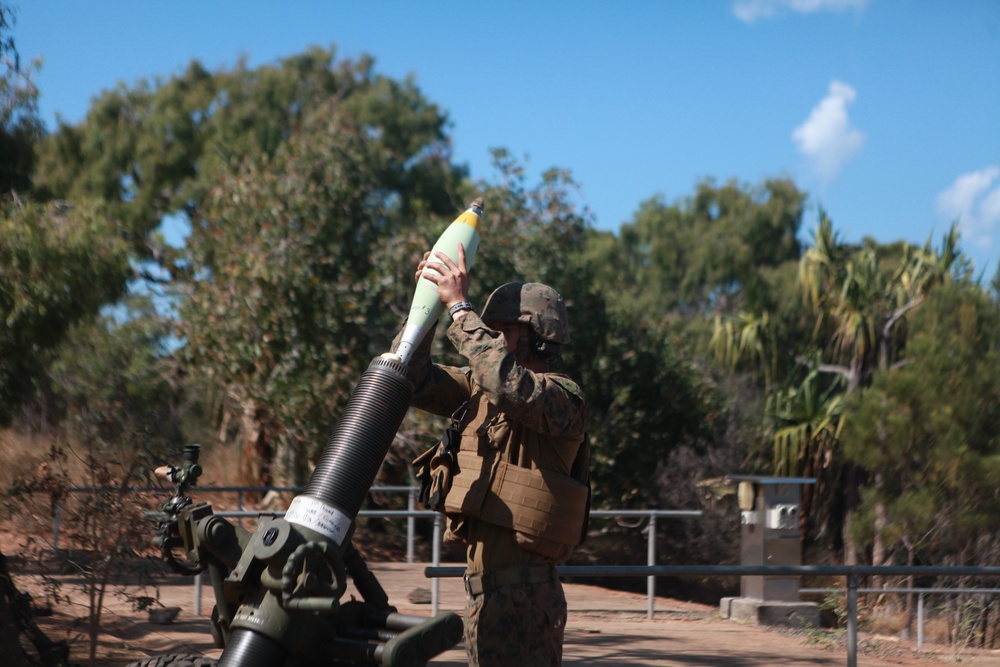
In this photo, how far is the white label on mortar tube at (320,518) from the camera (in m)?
2.90

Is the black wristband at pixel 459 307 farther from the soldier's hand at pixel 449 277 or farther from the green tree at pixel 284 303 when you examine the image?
the green tree at pixel 284 303

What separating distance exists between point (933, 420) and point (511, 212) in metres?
6.92

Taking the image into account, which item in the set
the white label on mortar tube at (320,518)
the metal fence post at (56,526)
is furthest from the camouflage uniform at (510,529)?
the metal fence post at (56,526)

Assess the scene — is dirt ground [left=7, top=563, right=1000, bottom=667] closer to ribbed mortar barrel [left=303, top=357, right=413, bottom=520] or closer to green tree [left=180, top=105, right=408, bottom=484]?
ribbed mortar barrel [left=303, top=357, right=413, bottom=520]

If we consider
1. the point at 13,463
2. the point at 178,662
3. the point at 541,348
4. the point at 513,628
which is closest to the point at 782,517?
the point at 13,463

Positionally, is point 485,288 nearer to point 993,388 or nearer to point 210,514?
point 993,388

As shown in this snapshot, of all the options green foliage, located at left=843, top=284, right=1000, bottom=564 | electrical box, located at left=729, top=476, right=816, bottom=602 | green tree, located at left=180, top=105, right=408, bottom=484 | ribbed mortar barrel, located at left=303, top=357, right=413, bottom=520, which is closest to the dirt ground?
electrical box, located at left=729, top=476, right=816, bottom=602

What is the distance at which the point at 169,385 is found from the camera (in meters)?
20.1

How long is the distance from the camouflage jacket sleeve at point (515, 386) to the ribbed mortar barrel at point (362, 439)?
8.8 inches

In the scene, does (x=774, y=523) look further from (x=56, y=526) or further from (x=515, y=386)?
(x=515, y=386)

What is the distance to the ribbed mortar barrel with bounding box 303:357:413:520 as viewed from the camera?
2.98 m

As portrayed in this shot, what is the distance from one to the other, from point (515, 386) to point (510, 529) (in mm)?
500

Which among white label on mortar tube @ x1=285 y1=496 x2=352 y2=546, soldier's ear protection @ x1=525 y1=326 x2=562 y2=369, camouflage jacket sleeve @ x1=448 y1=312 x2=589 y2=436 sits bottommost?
white label on mortar tube @ x1=285 y1=496 x2=352 y2=546

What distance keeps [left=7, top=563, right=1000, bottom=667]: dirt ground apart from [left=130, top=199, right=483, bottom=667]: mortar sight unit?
3.67m
